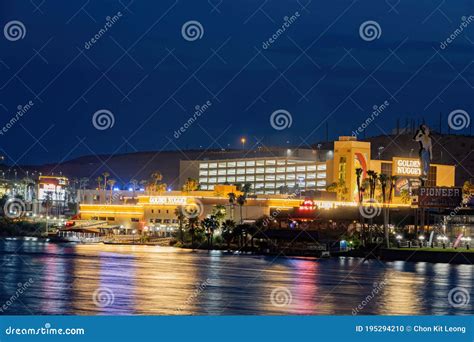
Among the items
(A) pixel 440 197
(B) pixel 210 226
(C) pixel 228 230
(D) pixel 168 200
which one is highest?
(D) pixel 168 200

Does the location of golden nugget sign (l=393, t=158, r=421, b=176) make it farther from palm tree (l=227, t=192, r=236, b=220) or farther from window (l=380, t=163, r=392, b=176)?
palm tree (l=227, t=192, r=236, b=220)

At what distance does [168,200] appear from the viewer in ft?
419

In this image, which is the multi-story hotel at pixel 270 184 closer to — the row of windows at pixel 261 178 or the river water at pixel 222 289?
the row of windows at pixel 261 178

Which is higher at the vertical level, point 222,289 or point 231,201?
point 231,201

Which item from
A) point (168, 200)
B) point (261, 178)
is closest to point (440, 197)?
point (168, 200)

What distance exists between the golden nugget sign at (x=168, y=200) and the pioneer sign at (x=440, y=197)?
4266cm

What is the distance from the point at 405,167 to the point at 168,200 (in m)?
32.5

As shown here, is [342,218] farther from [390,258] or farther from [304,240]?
[390,258]

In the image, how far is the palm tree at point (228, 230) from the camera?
105 metres

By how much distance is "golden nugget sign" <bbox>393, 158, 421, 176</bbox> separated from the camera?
5384 inches


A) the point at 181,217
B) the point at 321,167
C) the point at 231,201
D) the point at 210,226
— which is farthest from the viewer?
the point at 321,167

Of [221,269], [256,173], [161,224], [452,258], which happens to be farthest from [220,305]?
[256,173]

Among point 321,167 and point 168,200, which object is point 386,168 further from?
point 168,200

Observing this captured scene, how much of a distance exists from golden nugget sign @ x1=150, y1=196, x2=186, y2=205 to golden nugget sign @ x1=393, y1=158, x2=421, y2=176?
2983 centimetres
